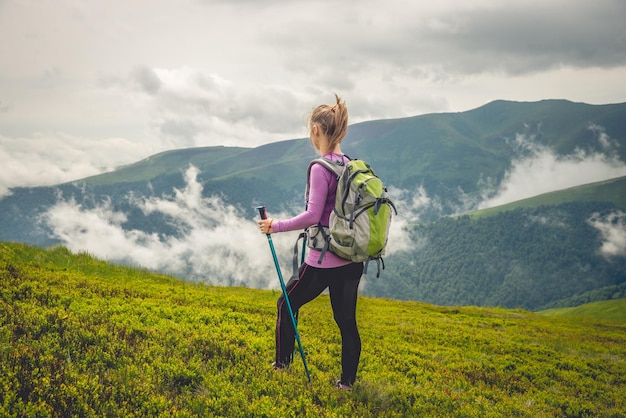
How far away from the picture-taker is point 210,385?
638cm

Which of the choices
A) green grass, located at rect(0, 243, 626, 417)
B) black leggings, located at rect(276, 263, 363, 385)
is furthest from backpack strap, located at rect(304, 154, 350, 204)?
green grass, located at rect(0, 243, 626, 417)

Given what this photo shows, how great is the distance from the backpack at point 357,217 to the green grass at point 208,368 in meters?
2.34

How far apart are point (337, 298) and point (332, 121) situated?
2542 mm

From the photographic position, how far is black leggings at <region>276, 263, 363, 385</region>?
6.11m

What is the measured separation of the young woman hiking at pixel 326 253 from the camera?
5945 mm

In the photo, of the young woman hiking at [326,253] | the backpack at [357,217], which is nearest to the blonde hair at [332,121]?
the young woman hiking at [326,253]

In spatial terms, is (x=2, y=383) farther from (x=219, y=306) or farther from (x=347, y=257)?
(x=219, y=306)

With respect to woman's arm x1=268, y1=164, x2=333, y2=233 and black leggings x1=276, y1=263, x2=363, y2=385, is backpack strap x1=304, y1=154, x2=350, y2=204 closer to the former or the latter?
woman's arm x1=268, y1=164, x2=333, y2=233

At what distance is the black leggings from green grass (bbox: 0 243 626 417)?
0.66m

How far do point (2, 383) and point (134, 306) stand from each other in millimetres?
5506

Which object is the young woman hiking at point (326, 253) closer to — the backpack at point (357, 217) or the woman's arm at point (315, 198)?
the woman's arm at point (315, 198)

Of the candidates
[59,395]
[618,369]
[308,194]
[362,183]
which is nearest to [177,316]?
[59,395]

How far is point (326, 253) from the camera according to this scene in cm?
602

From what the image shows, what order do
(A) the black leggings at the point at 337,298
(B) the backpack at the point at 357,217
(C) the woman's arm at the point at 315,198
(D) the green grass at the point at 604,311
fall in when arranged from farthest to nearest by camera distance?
(D) the green grass at the point at 604,311 → (A) the black leggings at the point at 337,298 → (C) the woman's arm at the point at 315,198 → (B) the backpack at the point at 357,217
